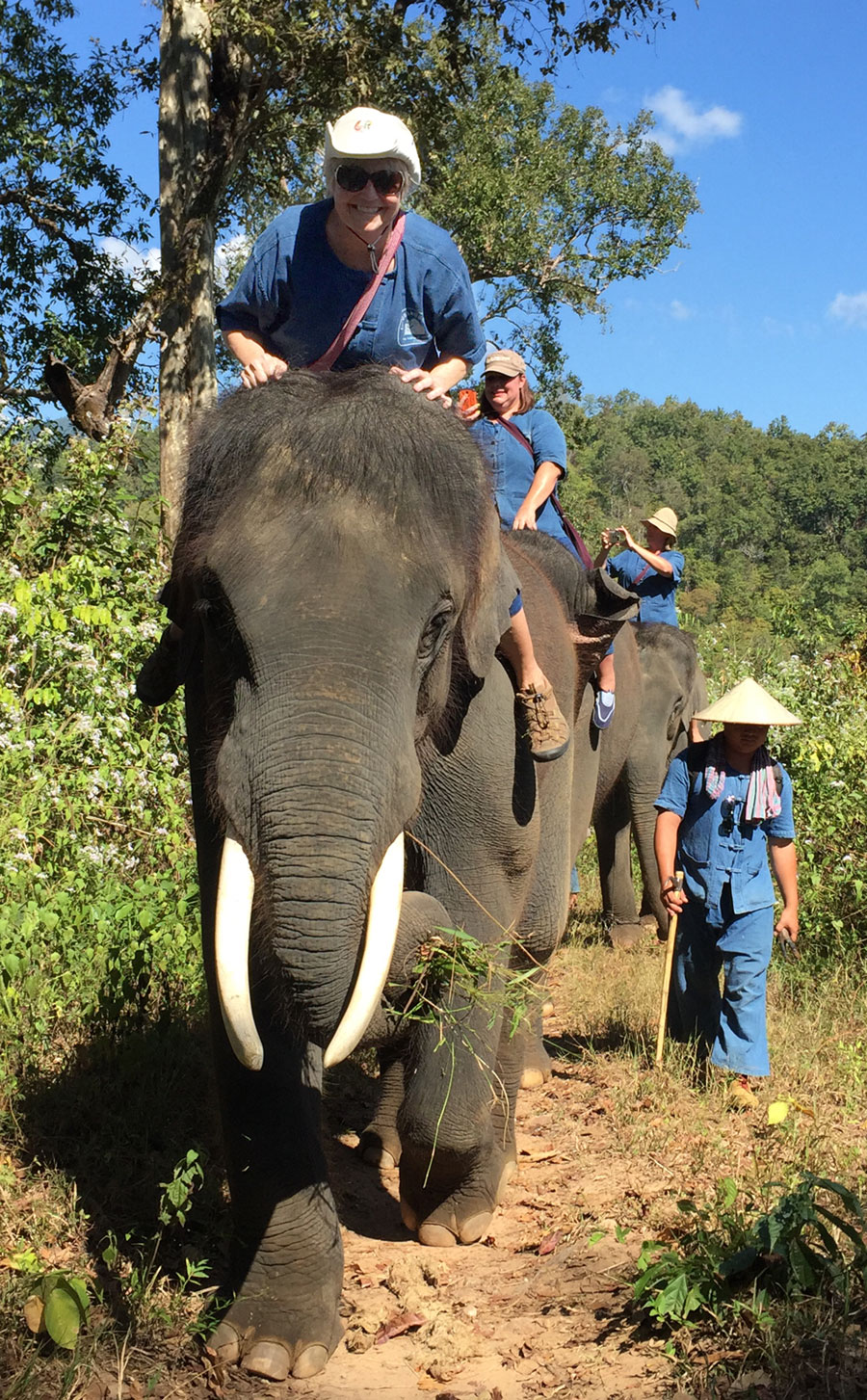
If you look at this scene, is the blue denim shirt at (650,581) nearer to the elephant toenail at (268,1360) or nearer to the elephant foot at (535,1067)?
the elephant foot at (535,1067)

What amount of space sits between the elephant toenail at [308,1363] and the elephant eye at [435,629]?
1.85 meters

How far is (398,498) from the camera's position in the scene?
3396mm

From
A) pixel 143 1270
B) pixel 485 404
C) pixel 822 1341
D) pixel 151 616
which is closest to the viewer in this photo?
pixel 822 1341

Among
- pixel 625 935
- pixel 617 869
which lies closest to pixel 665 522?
pixel 617 869

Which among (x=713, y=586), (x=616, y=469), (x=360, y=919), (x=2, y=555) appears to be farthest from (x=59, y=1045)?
(x=616, y=469)

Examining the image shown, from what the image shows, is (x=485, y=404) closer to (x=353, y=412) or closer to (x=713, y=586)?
(x=353, y=412)

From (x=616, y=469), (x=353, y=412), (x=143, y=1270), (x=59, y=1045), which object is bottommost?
(x=143, y=1270)

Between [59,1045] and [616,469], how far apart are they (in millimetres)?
76413

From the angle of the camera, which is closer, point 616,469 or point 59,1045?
point 59,1045

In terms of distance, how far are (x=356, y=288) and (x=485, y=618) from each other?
1074 millimetres

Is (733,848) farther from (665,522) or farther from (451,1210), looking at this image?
(665,522)

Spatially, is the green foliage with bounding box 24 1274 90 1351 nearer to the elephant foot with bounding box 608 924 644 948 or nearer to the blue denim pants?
the blue denim pants

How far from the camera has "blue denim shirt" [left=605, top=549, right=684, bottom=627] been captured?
10906 mm

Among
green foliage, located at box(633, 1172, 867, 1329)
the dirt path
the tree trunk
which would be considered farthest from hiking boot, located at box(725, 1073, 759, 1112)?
the tree trunk
